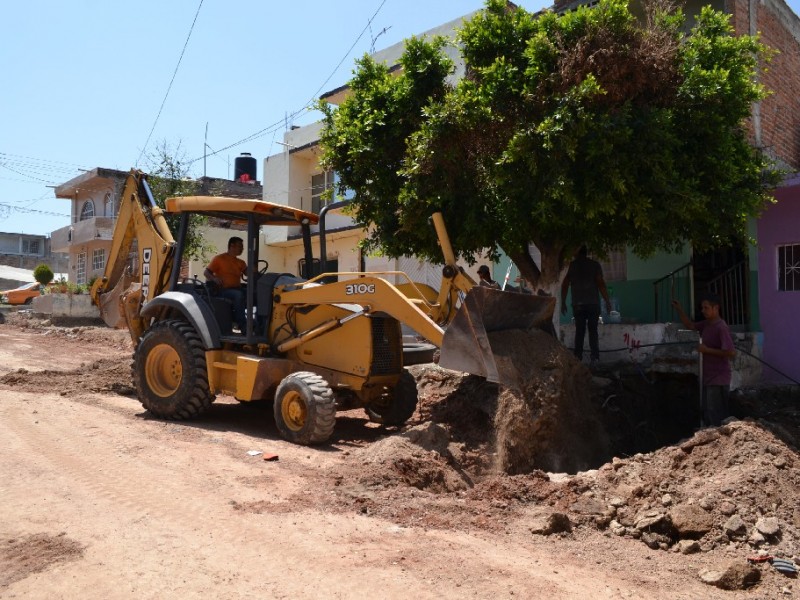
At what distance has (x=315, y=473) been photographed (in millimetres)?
6445

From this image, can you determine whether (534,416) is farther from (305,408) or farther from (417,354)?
(305,408)

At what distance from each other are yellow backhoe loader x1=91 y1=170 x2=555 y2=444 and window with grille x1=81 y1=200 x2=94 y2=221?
91.7ft

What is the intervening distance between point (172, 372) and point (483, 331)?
433 cm

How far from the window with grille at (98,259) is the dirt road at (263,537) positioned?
2769cm

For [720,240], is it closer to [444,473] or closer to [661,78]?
[661,78]

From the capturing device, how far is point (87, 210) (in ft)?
116

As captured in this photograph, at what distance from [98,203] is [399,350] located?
3016 centimetres

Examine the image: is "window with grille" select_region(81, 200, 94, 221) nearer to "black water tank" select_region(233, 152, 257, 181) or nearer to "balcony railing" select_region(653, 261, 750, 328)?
"black water tank" select_region(233, 152, 257, 181)

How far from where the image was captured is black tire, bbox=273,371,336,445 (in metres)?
7.45

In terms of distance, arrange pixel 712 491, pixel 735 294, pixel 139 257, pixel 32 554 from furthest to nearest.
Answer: pixel 735 294 → pixel 139 257 → pixel 712 491 → pixel 32 554

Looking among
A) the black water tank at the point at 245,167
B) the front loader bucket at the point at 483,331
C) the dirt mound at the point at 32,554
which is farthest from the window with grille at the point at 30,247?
the dirt mound at the point at 32,554

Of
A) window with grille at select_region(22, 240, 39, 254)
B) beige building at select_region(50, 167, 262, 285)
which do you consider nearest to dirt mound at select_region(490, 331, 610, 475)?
beige building at select_region(50, 167, 262, 285)

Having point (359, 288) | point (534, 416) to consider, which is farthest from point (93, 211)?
point (534, 416)

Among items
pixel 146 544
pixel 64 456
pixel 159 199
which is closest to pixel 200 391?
pixel 64 456
